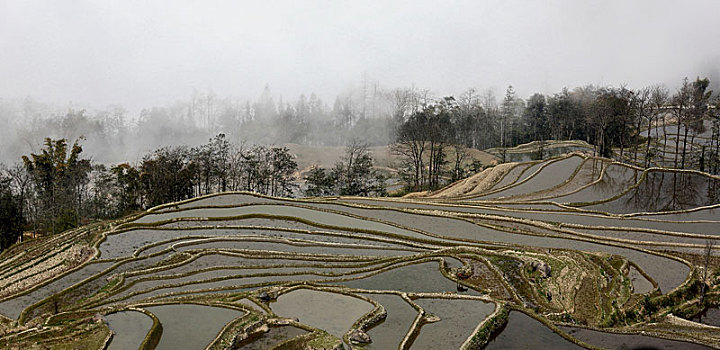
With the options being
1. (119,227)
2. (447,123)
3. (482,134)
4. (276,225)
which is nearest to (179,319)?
(276,225)

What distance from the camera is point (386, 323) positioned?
45.3 feet

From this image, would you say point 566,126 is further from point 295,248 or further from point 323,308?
point 323,308

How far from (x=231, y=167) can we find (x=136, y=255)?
103 ft

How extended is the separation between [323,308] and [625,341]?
340 inches

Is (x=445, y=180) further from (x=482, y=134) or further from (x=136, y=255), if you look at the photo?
(x=136, y=255)

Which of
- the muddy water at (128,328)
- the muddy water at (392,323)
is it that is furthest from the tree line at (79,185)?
the muddy water at (392,323)

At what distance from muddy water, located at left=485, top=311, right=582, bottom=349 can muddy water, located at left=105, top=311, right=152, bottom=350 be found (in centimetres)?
928

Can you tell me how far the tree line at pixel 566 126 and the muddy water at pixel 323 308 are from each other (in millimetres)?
38838

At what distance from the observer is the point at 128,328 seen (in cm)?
1310

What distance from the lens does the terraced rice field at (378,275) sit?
12883 mm

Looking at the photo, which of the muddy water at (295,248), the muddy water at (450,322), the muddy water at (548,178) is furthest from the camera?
the muddy water at (548,178)

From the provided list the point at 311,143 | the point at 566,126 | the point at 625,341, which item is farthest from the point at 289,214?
the point at 311,143

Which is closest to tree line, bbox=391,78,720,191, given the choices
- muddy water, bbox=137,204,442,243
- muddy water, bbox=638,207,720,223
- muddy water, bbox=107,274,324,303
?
muddy water, bbox=638,207,720,223

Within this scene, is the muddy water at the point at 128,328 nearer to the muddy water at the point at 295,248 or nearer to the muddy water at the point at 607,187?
the muddy water at the point at 295,248
